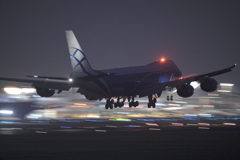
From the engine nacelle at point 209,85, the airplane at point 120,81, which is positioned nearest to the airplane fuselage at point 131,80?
the airplane at point 120,81

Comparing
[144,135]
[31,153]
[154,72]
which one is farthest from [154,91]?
[31,153]

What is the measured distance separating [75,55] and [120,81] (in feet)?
36.1

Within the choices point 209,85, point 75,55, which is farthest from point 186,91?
point 75,55

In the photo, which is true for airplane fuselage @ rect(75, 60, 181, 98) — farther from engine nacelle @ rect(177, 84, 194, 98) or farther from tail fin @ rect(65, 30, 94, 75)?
engine nacelle @ rect(177, 84, 194, 98)

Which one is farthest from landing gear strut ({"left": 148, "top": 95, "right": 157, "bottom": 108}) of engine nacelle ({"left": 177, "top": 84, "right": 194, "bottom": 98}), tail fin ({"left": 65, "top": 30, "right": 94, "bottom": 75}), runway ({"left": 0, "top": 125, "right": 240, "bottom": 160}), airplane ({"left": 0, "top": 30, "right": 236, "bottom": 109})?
tail fin ({"left": 65, "top": 30, "right": 94, "bottom": 75})

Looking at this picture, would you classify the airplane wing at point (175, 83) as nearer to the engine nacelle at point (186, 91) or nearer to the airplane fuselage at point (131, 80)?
the airplane fuselage at point (131, 80)

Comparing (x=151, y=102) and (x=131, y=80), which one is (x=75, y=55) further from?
(x=151, y=102)

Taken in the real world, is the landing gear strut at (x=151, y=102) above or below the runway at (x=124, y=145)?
above

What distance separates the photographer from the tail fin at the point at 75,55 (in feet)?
261

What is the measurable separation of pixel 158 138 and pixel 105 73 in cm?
1440

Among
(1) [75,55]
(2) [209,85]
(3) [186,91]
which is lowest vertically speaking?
(3) [186,91]

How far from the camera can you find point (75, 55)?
262 feet

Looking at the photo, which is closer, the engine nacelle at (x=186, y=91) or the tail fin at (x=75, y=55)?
the tail fin at (x=75, y=55)

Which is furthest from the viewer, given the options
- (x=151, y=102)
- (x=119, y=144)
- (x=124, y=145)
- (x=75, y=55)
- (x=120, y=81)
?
(x=151, y=102)
